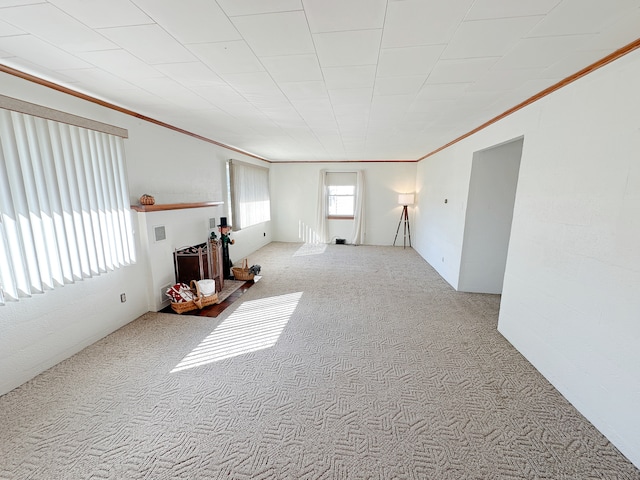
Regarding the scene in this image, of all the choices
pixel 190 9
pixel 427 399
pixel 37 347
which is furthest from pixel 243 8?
pixel 37 347

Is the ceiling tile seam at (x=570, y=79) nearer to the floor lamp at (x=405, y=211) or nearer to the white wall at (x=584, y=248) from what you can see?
the white wall at (x=584, y=248)

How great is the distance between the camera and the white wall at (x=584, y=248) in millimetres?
1503

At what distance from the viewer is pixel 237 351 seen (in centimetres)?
245

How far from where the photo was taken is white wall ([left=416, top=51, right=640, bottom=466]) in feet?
4.93

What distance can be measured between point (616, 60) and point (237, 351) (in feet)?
11.5

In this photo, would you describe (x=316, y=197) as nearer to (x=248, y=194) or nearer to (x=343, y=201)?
(x=343, y=201)

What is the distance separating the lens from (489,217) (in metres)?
3.67

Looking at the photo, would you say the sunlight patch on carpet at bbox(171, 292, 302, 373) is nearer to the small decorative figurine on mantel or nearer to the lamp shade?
the small decorative figurine on mantel

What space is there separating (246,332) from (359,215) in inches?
201

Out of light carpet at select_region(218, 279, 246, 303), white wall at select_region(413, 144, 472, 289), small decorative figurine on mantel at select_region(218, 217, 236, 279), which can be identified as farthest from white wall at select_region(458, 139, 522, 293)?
small decorative figurine on mantel at select_region(218, 217, 236, 279)

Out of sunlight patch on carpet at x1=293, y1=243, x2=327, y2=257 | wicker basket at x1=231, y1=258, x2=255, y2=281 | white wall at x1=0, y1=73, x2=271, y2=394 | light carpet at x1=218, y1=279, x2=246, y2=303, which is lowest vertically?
light carpet at x1=218, y1=279, x2=246, y2=303

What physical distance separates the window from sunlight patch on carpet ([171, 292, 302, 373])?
4.24m

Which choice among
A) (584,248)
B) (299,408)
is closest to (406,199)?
(584,248)

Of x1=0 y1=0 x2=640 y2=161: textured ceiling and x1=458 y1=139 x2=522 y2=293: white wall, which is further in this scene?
x1=458 y1=139 x2=522 y2=293: white wall
